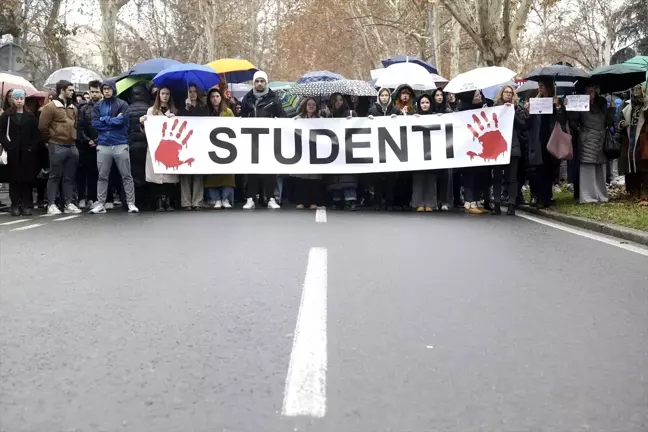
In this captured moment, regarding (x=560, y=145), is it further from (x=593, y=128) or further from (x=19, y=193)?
(x=19, y=193)

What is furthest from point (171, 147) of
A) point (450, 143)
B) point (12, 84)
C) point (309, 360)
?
point (309, 360)

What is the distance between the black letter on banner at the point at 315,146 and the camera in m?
15.7

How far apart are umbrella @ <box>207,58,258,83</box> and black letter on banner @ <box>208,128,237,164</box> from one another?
4.42 metres

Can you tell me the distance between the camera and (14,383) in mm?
3965

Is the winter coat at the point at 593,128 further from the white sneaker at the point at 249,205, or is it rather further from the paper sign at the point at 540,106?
the white sneaker at the point at 249,205

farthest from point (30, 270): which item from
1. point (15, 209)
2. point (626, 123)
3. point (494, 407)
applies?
point (626, 123)

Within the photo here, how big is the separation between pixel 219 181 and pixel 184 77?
191 centimetres

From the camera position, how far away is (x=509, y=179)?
1471 centimetres

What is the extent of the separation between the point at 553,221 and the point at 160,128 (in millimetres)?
6598

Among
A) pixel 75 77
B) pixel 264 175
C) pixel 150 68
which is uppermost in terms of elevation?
pixel 75 77

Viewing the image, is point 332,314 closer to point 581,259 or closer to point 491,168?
point 581,259

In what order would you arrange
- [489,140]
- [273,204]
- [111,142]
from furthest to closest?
[273,204] < [489,140] < [111,142]

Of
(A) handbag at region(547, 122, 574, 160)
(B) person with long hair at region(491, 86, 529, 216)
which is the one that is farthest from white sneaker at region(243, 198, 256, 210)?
(A) handbag at region(547, 122, 574, 160)

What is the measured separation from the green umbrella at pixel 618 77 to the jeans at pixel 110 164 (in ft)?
25.4
